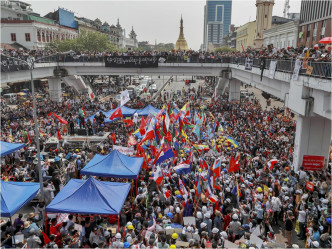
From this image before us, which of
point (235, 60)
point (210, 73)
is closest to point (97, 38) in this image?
point (210, 73)

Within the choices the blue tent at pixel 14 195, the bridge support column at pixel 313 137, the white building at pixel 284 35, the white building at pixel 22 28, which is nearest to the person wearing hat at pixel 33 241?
the blue tent at pixel 14 195

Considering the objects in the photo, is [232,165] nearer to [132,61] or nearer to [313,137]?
[313,137]

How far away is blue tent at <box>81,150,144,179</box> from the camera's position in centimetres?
1150

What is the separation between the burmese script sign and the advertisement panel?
2069 centimetres

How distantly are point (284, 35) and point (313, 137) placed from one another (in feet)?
125

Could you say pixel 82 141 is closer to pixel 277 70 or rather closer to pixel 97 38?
pixel 277 70

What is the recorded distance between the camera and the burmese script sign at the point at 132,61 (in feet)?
102

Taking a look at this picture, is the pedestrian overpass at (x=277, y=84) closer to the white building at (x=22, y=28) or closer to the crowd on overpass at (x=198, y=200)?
the crowd on overpass at (x=198, y=200)

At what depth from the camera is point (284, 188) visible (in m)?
10.5

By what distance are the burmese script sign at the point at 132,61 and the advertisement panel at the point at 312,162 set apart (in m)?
20.7

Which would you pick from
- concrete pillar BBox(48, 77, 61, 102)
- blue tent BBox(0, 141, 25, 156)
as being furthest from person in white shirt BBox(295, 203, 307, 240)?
concrete pillar BBox(48, 77, 61, 102)

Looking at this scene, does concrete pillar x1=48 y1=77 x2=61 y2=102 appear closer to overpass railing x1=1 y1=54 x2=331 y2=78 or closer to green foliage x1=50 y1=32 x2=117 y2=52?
overpass railing x1=1 y1=54 x2=331 y2=78

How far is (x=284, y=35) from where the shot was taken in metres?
46.6

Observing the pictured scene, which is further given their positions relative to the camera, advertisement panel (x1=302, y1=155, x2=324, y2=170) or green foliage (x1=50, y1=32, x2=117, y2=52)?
green foliage (x1=50, y1=32, x2=117, y2=52)
